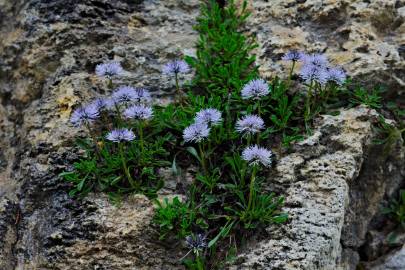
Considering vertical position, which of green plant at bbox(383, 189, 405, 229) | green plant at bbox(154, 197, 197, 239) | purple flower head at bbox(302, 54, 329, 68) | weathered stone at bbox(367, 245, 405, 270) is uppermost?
purple flower head at bbox(302, 54, 329, 68)

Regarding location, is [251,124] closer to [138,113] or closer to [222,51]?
[138,113]

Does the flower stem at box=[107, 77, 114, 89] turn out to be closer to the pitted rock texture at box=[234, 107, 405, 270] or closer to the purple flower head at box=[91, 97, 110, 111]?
the purple flower head at box=[91, 97, 110, 111]

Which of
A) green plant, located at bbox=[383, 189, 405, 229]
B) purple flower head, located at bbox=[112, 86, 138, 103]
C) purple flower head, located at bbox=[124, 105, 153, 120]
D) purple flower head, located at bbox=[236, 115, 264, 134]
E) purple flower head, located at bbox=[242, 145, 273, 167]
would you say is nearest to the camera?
purple flower head, located at bbox=[242, 145, 273, 167]

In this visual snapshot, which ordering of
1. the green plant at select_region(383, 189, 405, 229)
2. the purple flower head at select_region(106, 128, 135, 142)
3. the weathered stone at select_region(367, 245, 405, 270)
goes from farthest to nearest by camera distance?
the green plant at select_region(383, 189, 405, 229) < the weathered stone at select_region(367, 245, 405, 270) < the purple flower head at select_region(106, 128, 135, 142)

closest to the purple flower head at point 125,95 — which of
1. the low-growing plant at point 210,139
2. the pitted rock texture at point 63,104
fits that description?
the low-growing plant at point 210,139

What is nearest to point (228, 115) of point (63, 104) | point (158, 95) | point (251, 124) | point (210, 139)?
point (210, 139)

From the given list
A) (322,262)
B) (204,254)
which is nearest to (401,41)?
(322,262)

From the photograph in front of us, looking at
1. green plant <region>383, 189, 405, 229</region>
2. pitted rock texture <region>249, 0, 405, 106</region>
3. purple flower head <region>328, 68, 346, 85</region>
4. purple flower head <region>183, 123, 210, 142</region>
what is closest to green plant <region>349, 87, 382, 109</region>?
pitted rock texture <region>249, 0, 405, 106</region>

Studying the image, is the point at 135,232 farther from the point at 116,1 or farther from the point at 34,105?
the point at 116,1
